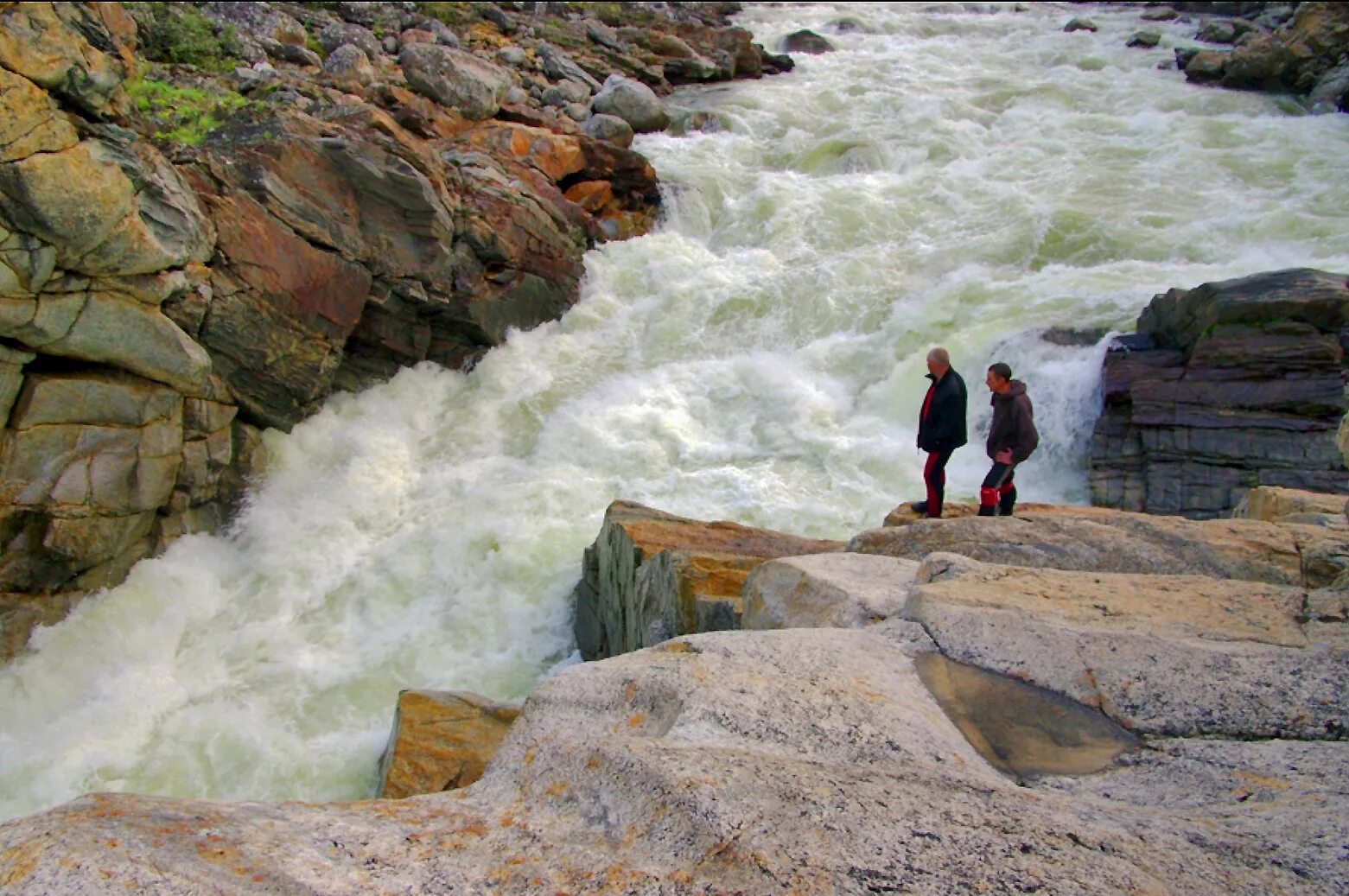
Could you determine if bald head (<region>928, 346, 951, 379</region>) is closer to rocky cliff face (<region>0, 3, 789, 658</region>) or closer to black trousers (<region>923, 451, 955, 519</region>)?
black trousers (<region>923, 451, 955, 519</region>)

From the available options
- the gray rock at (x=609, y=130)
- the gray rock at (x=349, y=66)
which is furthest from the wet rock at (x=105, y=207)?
the gray rock at (x=609, y=130)

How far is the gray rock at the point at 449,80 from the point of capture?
16.8 m

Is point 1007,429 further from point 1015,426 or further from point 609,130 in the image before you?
point 609,130

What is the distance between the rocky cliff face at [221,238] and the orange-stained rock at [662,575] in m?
4.92

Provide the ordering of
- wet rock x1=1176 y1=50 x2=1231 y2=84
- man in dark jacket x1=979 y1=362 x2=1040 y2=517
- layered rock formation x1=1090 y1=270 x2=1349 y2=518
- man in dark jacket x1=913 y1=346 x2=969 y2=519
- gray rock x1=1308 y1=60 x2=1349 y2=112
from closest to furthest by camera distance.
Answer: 1. man in dark jacket x1=979 y1=362 x2=1040 y2=517
2. man in dark jacket x1=913 y1=346 x2=969 y2=519
3. layered rock formation x1=1090 y1=270 x2=1349 y2=518
4. gray rock x1=1308 y1=60 x2=1349 y2=112
5. wet rock x1=1176 y1=50 x2=1231 y2=84

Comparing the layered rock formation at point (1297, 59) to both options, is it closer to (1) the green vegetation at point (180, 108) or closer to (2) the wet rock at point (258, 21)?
(2) the wet rock at point (258, 21)

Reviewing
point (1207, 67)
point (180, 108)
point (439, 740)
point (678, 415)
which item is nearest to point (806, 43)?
point (1207, 67)

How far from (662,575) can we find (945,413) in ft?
10.5

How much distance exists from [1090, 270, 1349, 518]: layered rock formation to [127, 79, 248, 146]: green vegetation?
39.1ft

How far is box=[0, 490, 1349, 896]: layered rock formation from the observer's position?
7.45 ft

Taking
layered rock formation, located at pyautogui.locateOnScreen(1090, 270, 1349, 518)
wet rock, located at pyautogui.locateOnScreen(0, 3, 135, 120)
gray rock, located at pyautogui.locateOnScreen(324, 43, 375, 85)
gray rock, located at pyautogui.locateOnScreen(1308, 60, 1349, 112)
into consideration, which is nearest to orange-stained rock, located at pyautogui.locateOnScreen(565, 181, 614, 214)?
gray rock, located at pyautogui.locateOnScreen(324, 43, 375, 85)

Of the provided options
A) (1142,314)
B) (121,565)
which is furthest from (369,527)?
(1142,314)

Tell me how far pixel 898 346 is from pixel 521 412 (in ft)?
18.6

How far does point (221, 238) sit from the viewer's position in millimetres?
10766
